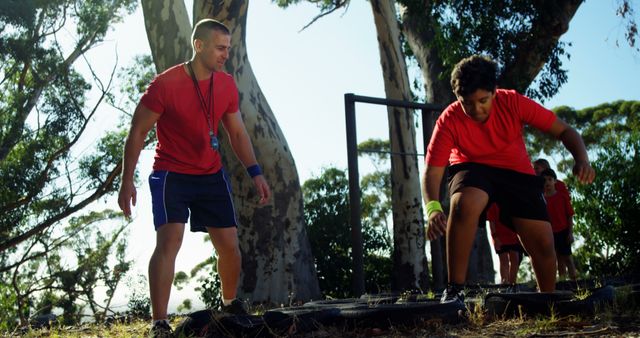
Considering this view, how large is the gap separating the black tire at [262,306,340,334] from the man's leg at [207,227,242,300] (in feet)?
2.24

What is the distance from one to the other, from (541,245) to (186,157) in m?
2.29

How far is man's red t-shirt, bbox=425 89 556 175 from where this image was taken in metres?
5.23

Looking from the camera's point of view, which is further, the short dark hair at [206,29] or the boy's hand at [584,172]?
the short dark hair at [206,29]

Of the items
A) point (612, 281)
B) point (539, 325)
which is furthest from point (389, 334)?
point (612, 281)

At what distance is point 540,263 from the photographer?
5.46 m

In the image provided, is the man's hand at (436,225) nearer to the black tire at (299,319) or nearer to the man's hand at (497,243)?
the black tire at (299,319)

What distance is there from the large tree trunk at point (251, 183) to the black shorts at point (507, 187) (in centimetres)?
435

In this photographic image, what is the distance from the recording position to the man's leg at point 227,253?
17.2 ft

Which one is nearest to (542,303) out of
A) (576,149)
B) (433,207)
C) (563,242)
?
(433,207)

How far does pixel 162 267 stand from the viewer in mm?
4848

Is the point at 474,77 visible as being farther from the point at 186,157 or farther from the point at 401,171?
the point at 401,171

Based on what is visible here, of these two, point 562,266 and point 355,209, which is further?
point 562,266

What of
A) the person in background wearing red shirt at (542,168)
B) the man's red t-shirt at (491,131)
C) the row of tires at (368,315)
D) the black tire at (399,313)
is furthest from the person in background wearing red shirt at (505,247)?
the black tire at (399,313)

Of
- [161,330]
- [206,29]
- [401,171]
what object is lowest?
[161,330]
